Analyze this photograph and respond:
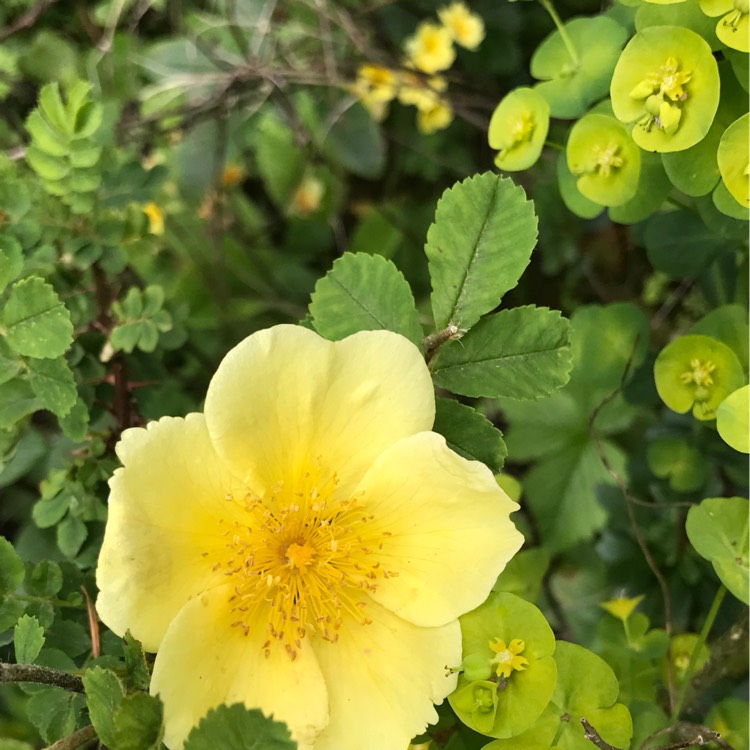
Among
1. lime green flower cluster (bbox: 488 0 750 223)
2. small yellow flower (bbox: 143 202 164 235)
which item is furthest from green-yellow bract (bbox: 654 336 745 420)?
small yellow flower (bbox: 143 202 164 235)

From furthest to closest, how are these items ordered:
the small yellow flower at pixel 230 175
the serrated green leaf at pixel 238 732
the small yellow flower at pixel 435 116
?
the small yellow flower at pixel 230 175
the small yellow flower at pixel 435 116
the serrated green leaf at pixel 238 732

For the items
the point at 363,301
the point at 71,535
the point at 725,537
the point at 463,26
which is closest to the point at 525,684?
the point at 725,537

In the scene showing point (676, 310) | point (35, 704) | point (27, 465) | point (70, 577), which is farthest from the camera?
point (676, 310)

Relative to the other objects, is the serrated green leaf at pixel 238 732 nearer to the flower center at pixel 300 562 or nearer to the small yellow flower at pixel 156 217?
the flower center at pixel 300 562

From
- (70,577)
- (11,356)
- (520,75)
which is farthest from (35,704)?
(520,75)

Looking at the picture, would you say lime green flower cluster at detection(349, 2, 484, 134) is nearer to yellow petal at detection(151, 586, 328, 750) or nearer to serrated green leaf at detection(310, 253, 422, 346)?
serrated green leaf at detection(310, 253, 422, 346)

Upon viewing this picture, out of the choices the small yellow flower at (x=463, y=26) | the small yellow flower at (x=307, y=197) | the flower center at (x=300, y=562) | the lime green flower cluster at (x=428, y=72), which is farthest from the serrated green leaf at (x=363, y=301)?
the small yellow flower at (x=307, y=197)

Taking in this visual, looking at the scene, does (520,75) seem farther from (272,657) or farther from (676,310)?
(272,657)
